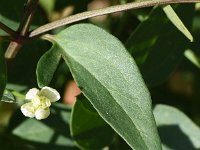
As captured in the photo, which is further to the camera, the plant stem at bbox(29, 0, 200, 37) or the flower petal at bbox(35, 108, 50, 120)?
the flower petal at bbox(35, 108, 50, 120)

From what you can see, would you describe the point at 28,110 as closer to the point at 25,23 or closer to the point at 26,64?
the point at 25,23

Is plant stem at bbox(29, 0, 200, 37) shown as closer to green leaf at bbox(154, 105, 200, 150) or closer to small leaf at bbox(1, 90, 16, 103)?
small leaf at bbox(1, 90, 16, 103)

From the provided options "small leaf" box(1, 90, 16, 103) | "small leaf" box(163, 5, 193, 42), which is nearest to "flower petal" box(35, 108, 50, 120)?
"small leaf" box(1, 90, 16, 103)

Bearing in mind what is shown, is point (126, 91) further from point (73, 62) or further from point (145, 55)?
point (145, 55)

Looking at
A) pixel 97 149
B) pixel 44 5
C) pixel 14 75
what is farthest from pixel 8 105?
pixel 97 149

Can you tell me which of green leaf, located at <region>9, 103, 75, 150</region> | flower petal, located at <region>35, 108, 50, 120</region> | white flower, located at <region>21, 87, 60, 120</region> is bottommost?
green leaf, located at <region>9, 103, 75, 150</region>

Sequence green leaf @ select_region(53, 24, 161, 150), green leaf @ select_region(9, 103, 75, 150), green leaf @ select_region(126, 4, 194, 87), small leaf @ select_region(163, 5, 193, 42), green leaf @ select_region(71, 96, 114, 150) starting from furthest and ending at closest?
green leaf @ select_region(9, 103, 75, 150) < green leaf @ select_region(126, 4, 194, 87) < green leaf @ select_region(71, 96, 114, 150) < small leaf @ select_region(163, 5, 193, 42) < green leaf @ select_region(53, 24, 161, 150)
